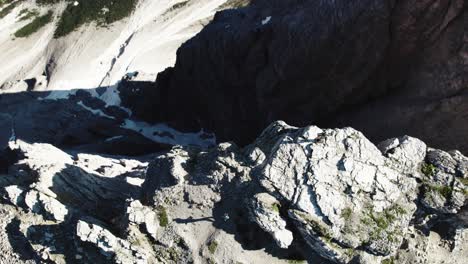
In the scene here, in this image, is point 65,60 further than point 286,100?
Yes

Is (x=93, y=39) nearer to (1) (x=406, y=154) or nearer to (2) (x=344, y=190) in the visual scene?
(2) (x=344, y=190)

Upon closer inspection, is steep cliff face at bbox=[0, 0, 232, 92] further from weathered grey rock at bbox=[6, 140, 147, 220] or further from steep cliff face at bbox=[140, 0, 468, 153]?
weathered grey rock at bbox=[6, 140, 147, 220]

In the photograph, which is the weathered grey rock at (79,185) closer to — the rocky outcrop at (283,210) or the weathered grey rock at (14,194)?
the rocky outcrop at (283,210)

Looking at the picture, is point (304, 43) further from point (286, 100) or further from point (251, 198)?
point (251, 198)

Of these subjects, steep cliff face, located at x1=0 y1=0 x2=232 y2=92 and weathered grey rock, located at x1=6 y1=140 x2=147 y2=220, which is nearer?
weathered grey rock, located at x1=6 y1=140 x2=147 y2=220

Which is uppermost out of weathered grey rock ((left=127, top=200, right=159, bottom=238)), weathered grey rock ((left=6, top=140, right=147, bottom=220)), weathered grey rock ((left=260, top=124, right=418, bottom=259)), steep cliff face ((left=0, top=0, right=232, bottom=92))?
steep cliff face ((left=0, top=0, right=232, bottom=92))

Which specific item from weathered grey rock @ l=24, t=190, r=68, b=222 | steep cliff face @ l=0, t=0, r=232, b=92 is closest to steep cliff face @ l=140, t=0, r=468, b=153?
weathered grey rock @ l=24, t=190, r=68, b=222

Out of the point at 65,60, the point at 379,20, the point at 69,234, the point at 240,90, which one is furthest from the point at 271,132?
the point at 65,60
